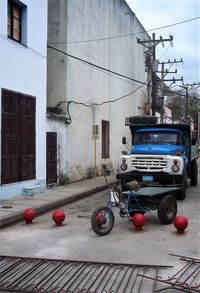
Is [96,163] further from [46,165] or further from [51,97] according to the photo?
[46,165]

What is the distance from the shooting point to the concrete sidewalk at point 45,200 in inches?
441

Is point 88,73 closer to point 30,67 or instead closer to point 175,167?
point 30,67

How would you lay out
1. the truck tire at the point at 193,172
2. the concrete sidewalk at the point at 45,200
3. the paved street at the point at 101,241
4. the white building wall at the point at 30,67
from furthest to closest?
the truck tire at the point at 193,172 → the white building wall at the point at 30,67 → the concrete sidewalk at the point at 45,200 → the paved street at the point at 101,241

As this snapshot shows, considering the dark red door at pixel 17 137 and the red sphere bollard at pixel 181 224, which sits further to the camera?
the dark red door at pixel 17 137

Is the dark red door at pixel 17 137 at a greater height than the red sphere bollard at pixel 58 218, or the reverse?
the dark red door at pixel 17 137

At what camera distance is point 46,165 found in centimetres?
1650

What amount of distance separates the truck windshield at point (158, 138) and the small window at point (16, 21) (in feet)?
17.0

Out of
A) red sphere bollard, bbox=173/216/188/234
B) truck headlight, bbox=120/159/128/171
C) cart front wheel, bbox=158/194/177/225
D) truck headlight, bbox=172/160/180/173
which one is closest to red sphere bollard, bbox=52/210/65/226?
cart front wheel, bbox=158/194/177/225

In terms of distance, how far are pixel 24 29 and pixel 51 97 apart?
4546 mm

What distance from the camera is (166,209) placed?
10188 mm

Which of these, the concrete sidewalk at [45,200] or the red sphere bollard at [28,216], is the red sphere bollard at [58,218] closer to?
the red sphere bollard at [28,216]

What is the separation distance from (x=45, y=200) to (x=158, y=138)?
475 cm

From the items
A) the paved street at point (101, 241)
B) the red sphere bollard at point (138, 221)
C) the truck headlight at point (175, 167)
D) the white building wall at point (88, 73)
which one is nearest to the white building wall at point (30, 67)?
the white building wall at point (88, 73)

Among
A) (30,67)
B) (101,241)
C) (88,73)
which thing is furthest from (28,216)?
(88,73)
